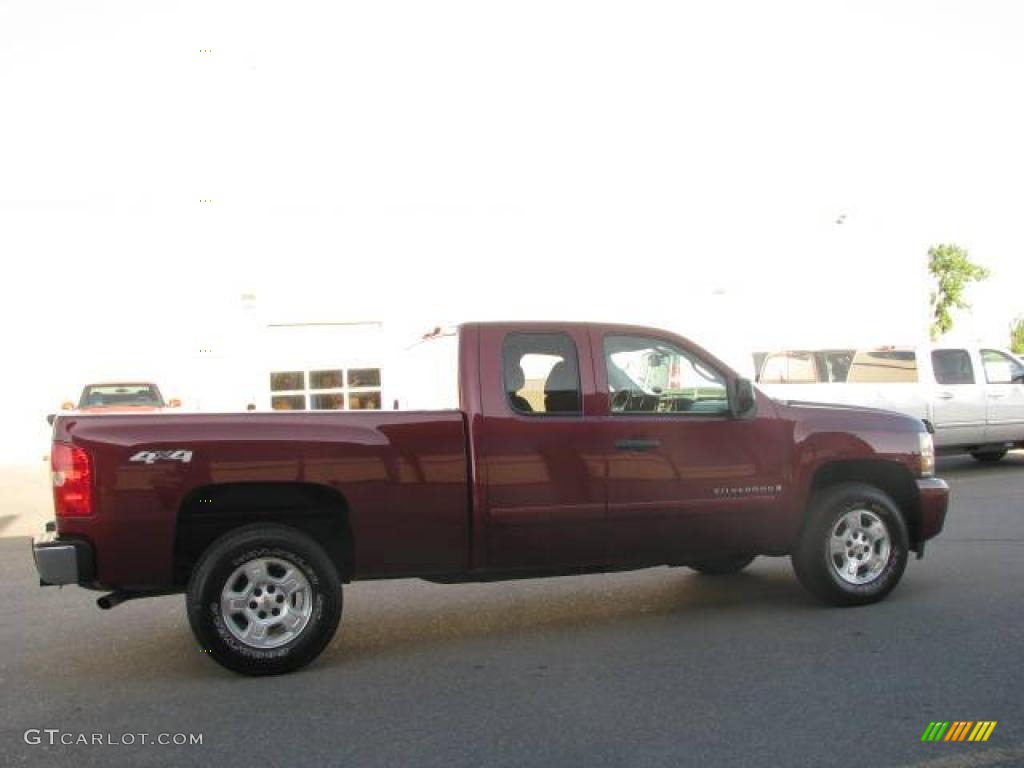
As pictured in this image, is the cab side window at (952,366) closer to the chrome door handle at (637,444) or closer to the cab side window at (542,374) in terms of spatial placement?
the chrome door handle at (637,444)

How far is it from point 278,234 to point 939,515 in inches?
771

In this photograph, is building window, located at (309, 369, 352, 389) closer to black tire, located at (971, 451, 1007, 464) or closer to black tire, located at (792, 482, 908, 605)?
black tire, located at (971, 451, 1007, 464)

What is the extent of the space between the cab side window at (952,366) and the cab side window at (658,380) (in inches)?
366

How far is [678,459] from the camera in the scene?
603 centimetres

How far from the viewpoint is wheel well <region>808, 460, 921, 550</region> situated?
6.60 m

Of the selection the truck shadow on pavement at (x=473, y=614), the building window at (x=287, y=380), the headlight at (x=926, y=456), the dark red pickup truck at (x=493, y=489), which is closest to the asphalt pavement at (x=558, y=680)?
the truck shadow on pavement at (x=473, y=614)

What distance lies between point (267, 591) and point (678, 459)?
7.96 feet

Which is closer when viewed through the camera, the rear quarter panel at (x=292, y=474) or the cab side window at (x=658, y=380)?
the rear quarter panel at (x=292, y=474)

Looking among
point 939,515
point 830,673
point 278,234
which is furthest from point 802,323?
point 830,673

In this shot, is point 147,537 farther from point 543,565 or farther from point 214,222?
point 214,222

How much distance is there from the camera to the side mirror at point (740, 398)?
6.16 m

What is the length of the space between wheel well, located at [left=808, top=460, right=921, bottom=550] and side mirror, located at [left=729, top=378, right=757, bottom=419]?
76cm

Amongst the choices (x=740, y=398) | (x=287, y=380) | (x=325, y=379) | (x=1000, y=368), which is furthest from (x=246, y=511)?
(x=325, y=379)

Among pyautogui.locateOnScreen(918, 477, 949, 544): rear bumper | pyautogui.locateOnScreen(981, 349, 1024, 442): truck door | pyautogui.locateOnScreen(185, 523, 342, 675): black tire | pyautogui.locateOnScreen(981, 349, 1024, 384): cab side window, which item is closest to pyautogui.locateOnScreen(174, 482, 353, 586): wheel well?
pyautogui.locateOnScreen(185, 523, 342, 675): black tire
